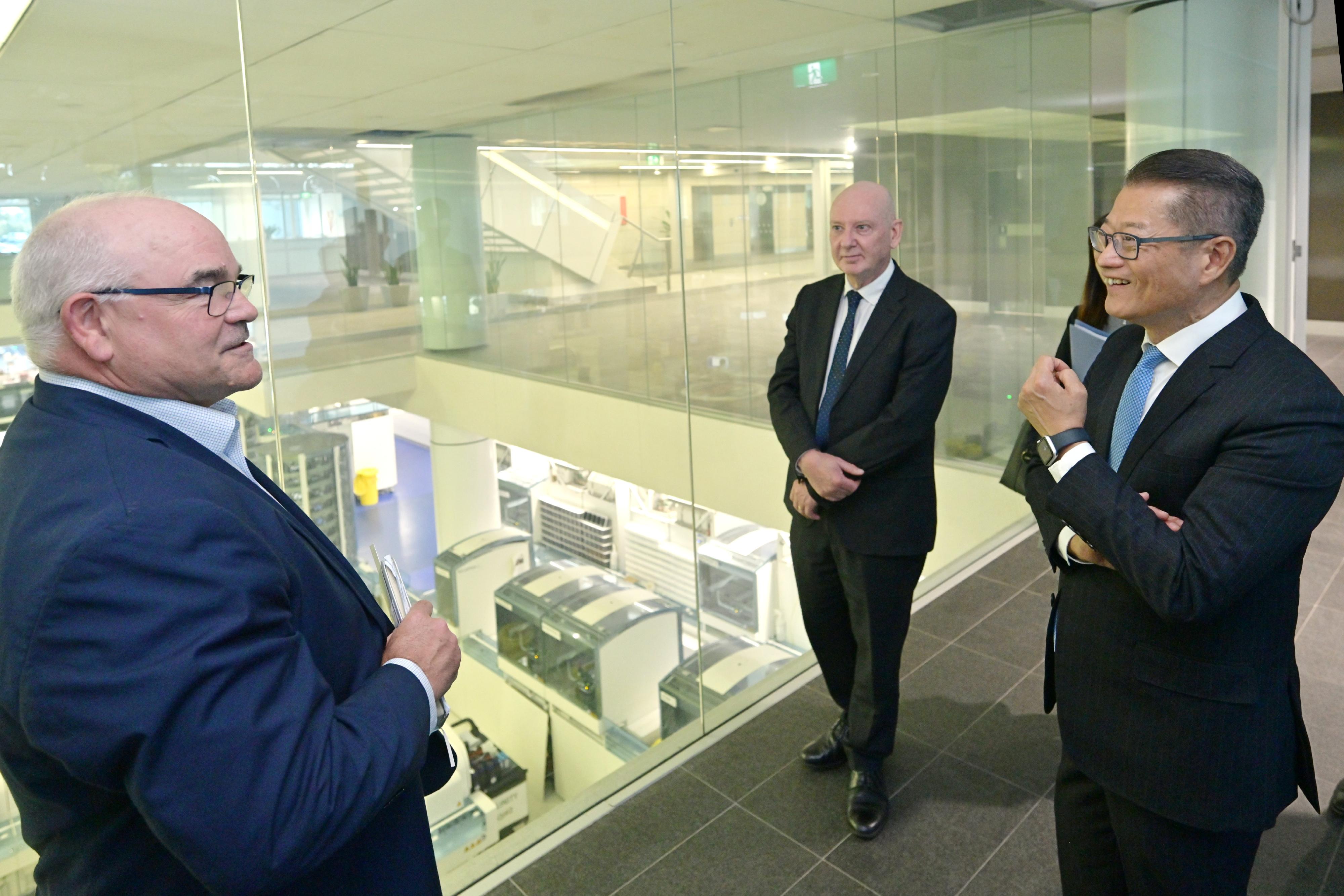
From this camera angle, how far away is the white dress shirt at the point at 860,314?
8.84 feet

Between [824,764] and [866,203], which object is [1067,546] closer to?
[866,203]

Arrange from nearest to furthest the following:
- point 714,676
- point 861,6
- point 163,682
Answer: point 163,682 → point 714,676 → point 861,6

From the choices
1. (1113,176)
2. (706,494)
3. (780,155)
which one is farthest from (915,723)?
(1113,176)

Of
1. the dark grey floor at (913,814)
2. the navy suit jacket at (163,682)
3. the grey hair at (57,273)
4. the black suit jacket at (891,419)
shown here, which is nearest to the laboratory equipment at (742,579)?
the dark grey floor at (913,814)

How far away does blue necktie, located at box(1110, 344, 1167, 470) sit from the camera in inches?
63.9

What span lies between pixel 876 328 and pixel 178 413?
197 centimetres

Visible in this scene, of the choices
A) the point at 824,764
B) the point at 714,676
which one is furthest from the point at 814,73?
the point at 824,764

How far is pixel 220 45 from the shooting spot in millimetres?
2100

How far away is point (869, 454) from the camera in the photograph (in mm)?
2568

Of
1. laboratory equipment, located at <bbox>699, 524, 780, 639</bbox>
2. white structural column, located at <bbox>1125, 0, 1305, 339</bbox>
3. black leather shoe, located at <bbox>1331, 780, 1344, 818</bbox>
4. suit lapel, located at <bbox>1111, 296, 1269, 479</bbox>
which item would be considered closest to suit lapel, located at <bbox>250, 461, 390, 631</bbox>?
suit lapel, located at <bbox>1111, 296, 1269, 479</bbox>

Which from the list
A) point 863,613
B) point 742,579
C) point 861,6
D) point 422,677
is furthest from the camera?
point 861,6

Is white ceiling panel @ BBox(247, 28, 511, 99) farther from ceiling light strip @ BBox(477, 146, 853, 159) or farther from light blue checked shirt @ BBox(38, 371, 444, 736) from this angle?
light blue checked shirt @ BBox(38, 371, 444, 736)

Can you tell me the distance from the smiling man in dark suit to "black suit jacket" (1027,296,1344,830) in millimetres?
1099

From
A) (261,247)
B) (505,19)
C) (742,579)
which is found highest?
(505,19)
